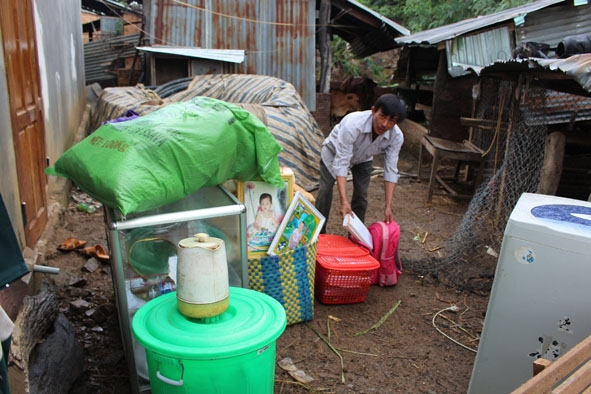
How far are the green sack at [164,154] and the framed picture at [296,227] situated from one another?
0.47 metres

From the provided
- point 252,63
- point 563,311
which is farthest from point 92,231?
point 252,63

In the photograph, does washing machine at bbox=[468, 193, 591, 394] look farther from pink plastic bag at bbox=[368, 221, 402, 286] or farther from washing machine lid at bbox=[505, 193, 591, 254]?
pink plastic bag at bbox=[368, 221, 402, 286]

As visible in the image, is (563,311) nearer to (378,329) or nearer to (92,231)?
(378,329)

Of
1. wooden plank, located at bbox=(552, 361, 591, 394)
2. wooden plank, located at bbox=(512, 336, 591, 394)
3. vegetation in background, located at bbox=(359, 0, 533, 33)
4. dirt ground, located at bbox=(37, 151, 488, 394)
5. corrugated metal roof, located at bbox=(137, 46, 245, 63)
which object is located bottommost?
dirt ground, located at bbox=(37, 151, 488, 394)

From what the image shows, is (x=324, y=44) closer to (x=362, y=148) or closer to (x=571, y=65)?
(x=362, y=148)

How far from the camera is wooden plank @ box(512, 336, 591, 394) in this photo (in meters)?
1.38

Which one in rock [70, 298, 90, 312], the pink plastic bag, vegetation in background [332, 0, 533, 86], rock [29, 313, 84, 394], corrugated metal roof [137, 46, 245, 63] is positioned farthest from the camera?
vegetation in background [332, 0, 533, 86]

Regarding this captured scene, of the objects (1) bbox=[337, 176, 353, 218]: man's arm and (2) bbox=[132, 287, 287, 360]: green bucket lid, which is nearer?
(2) bbox=[132, 287, 287, 360]: green bucket lid

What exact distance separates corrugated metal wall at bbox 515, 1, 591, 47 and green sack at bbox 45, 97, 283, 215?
6228mm

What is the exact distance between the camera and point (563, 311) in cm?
207

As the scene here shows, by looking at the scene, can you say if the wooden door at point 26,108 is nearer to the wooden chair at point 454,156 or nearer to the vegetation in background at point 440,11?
the wooden chair at point 454,156

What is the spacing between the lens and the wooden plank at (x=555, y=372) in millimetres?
1380

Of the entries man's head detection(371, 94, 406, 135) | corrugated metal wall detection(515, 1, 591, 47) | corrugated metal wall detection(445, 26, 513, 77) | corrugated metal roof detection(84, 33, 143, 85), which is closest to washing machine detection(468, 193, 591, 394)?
man's head detection(371, 94, 406, 135)

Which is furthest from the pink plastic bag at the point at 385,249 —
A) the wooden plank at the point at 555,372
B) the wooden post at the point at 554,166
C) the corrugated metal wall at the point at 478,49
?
the corrugated metal wall at the point at 478,49
